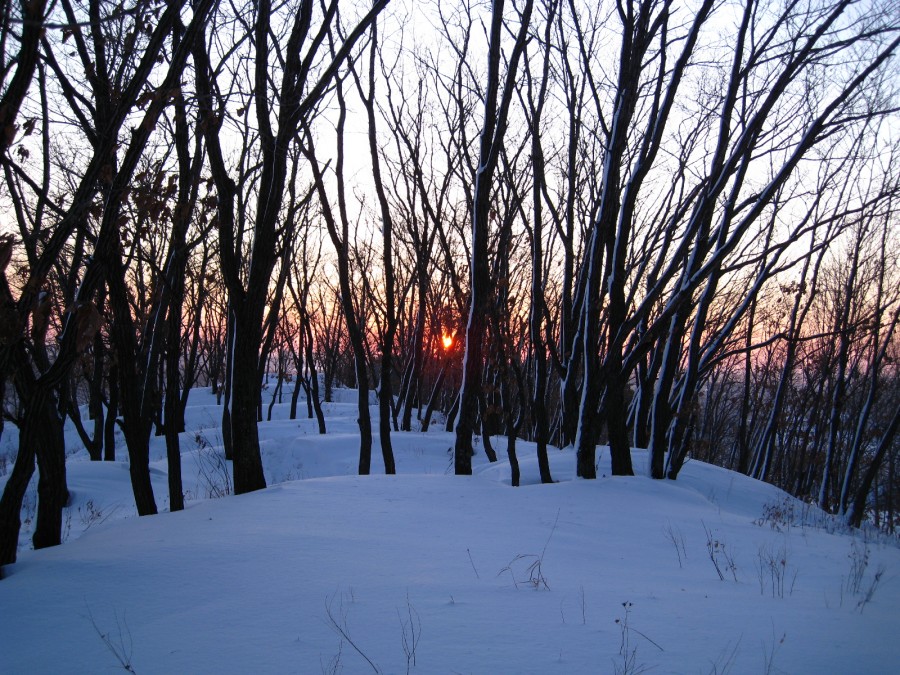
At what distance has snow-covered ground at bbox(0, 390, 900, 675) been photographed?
7.57ft

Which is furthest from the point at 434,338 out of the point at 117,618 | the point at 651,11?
the point at 117,618

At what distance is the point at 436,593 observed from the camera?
2.85 meters

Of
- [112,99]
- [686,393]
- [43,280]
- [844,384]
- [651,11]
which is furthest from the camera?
[844,384]

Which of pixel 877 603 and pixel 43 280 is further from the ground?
pixel 43 280

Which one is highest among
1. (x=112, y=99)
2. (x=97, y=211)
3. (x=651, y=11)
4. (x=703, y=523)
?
(x=651, y=11)

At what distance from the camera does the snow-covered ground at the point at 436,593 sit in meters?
2.31

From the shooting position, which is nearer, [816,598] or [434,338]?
[816,598]

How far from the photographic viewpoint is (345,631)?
2.45 metres

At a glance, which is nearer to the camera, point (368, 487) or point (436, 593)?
point (436, 593)

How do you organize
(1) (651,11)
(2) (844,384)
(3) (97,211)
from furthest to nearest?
(2) (844,384)
(1) (651,11)
(3) (97,211)

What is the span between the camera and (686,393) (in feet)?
31.3

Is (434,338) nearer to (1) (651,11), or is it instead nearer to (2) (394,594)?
(1) (651,11)

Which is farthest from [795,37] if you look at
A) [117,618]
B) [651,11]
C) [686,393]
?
[117,618]

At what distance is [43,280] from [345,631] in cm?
211
